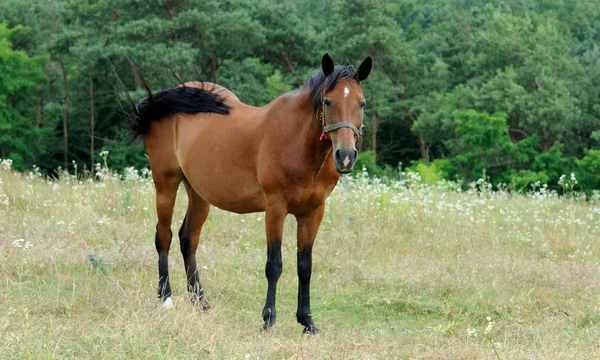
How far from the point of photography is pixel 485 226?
9859 mm

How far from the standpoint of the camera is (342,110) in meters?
5.26

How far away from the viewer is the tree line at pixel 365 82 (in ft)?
117

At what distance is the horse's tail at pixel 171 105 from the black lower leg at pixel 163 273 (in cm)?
110

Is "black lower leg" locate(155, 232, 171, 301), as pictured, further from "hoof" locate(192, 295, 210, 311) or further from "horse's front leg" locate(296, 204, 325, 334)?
"horse's front leg" locate(296, 204, 325, 334)

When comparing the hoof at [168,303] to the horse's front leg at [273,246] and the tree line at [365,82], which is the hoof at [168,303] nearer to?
the horse's front leg at [273,246]

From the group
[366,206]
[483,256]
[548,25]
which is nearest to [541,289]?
[483,256]

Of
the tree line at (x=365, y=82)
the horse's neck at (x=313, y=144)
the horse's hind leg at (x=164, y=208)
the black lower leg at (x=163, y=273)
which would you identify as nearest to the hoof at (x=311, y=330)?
the horse's neck at (x=313, y=144)

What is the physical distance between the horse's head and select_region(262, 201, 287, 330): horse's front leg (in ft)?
2.37

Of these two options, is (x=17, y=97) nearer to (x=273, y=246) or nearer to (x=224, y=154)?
(x=224, y=154)

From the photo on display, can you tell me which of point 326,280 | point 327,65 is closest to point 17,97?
point 326,280

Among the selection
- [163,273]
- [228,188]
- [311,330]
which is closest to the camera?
[311,330]

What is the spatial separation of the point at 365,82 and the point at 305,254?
3451 centimetres

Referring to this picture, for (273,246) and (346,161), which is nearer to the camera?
(346,161)

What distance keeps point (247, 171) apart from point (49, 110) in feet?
128
